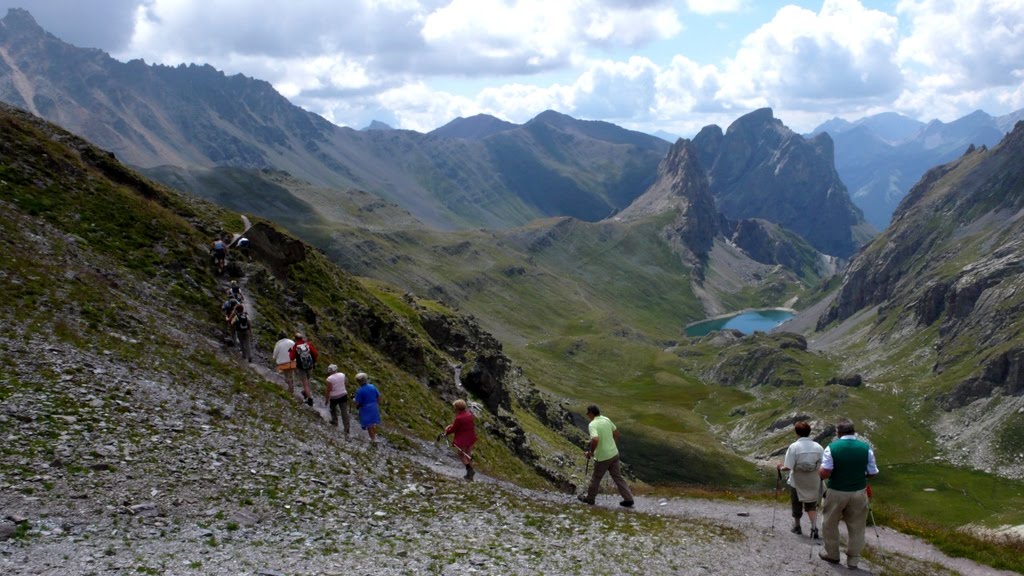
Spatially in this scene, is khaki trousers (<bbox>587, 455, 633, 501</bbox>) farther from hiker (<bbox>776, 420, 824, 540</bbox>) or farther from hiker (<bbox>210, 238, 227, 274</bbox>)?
hiker (<bbox>210, 238, 227, 274</bbox>)

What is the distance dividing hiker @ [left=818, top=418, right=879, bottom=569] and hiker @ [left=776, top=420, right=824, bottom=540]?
5.68ft

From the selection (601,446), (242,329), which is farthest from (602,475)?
(242,329)

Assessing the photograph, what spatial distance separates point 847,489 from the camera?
22031 millimetres

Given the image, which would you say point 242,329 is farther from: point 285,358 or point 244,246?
point 244,246

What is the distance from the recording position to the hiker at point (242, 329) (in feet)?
118

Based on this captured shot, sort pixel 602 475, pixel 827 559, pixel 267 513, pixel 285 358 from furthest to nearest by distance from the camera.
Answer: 1. pixel 285 358
2. pixel 602 475
3. pixel 827 559
4. pixel 267 513

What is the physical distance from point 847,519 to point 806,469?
93.6 inches

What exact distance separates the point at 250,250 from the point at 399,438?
70.3 ft

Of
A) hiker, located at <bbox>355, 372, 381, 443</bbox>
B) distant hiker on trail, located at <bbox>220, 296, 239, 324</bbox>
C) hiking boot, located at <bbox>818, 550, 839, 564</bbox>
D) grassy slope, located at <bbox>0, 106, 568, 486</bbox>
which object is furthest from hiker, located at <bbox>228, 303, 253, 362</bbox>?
hiking boot, located at <bbox>818, 550, 839, 564</bbox>

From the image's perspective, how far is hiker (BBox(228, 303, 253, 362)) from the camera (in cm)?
3588

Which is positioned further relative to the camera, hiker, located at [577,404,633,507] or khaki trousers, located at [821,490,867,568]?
hiker, located at [577,404,633,507]

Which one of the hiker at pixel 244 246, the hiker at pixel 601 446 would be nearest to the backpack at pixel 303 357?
the hiker at pixel 601 446

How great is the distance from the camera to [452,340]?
89.2 m

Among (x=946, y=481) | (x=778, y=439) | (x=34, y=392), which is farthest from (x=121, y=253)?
(x=778, y=439)
